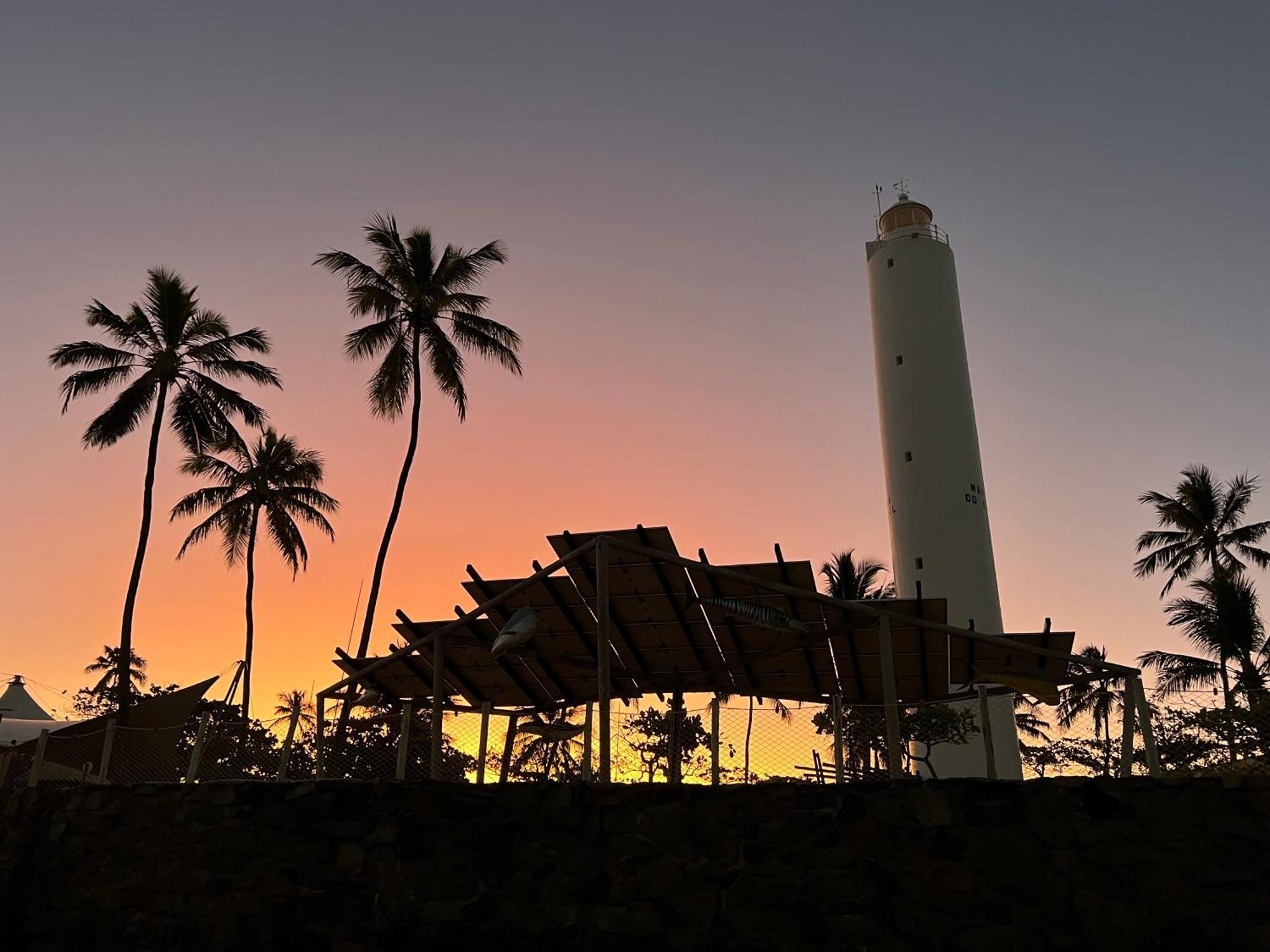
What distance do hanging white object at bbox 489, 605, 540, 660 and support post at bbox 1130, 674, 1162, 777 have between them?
24.5ft

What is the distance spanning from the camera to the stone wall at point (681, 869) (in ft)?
31.0

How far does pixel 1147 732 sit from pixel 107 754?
1438 cm

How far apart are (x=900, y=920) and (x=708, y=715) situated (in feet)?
10.3

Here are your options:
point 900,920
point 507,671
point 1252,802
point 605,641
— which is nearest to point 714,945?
point 900,920

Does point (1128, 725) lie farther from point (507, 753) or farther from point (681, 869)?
point (507, 753)

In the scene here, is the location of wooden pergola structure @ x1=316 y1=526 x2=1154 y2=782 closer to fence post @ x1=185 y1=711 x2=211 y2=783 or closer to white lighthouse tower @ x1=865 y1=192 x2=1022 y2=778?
fence post @ x1=185 y1=711 x2=211 y2=783

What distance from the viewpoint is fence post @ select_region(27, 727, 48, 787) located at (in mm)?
Answer: 14766

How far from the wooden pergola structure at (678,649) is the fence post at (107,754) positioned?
3452 millimetres

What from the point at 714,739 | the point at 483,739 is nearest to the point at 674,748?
the point at 714,739

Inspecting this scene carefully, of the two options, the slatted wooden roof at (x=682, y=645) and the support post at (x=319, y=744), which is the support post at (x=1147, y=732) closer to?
the slatted wooden roof at (x=682, y=645)

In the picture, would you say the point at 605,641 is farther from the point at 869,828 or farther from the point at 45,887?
the point at 45,887

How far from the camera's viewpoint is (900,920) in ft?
31.9

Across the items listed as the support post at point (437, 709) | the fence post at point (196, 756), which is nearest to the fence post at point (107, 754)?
the fence post at point (196, 756)

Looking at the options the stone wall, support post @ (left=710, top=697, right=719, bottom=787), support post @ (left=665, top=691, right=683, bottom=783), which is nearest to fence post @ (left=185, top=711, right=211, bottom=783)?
the stone wall
